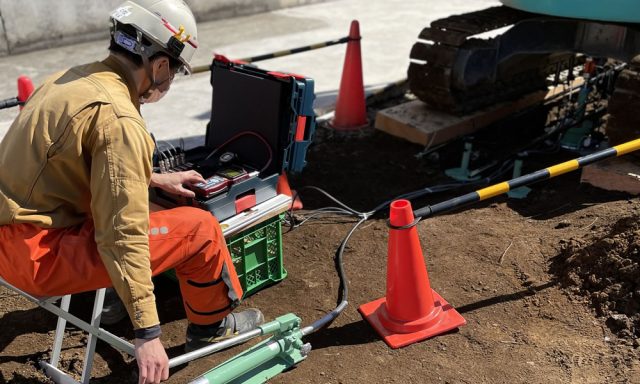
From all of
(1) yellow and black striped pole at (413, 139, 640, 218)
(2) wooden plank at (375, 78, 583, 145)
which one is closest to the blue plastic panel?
(2) wooden plank at (375, 78, 583, 145)

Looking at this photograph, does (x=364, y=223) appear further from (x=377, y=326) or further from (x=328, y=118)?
(x=328, y=118)

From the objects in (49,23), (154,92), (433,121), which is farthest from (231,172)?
(49,23)

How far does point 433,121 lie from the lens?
5961 mm

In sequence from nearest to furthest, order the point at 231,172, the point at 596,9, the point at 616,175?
the point at 231,172 < the point at 616,175 < the point at 596,9

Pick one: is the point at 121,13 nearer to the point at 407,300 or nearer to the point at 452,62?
the point at 407,300

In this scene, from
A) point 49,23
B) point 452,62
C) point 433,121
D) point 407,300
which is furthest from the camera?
point 49,23

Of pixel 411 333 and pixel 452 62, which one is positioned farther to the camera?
pixel 452 62

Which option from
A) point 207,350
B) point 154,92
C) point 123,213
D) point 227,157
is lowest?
point 207,350

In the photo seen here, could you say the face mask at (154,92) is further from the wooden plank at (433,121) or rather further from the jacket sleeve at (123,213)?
the wooden plank at (433,121)

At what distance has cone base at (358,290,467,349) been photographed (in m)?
3.37

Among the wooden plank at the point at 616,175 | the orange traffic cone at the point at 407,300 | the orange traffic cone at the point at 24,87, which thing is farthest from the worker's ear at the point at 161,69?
the wooden plank at the point at 616,175

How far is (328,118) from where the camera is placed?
260 inches

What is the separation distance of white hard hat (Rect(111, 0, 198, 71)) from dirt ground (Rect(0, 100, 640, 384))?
1.51m

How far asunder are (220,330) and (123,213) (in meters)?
1.14
